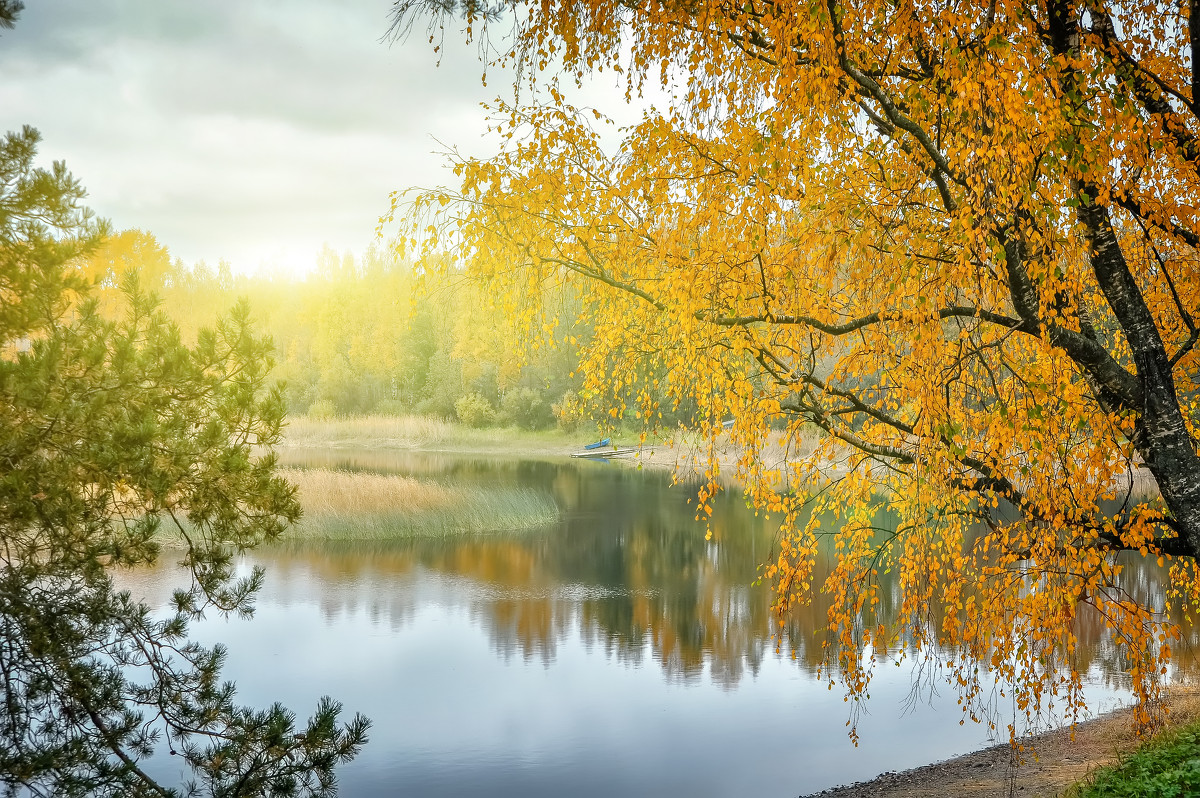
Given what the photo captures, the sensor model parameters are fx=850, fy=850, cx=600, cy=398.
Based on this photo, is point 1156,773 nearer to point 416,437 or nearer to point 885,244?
point 885,244

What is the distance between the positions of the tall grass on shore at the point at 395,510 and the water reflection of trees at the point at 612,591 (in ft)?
1.72

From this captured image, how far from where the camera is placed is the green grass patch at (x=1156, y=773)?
17.9 feet

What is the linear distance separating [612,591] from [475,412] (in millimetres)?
32312

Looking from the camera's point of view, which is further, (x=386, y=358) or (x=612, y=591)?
(x=386, y=358)

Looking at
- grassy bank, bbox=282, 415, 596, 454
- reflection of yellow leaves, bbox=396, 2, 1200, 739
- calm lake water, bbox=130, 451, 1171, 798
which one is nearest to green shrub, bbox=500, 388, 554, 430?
grassy bank, bbox=282, 415, 596, 454

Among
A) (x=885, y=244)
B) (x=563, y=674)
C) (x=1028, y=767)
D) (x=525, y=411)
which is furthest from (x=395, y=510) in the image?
(x=525, y=411)

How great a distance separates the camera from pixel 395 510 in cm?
1961

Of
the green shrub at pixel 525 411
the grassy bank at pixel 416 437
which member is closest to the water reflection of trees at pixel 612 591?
the grassy bank at pixel 416 437

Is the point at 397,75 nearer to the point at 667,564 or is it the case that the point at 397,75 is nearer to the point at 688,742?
the point at 667,564

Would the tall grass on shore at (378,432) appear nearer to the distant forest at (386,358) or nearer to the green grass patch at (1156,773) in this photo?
the distant forest at (386,358)

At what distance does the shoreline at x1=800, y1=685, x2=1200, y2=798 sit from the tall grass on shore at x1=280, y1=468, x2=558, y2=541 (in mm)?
12677

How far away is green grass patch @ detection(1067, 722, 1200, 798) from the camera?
546 cm

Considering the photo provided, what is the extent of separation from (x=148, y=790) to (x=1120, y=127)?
20.7ft

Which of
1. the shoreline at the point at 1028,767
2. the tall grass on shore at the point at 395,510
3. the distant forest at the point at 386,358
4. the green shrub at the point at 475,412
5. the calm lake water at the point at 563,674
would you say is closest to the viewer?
the shoreline at the point at 1028,767
